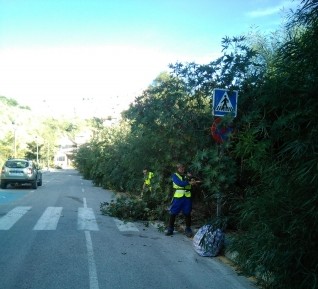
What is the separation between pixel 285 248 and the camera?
4.86m

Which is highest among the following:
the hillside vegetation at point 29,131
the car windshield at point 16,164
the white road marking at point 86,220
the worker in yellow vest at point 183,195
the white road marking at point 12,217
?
the hillside vegetation at point 29,131

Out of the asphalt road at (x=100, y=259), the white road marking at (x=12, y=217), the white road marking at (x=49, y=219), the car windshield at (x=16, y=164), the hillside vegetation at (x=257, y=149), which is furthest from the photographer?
the car windshield at (x=16, y=164)

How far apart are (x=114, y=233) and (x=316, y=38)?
664 centimetres

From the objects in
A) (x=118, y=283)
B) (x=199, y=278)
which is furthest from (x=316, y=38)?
(x=118, y=283)

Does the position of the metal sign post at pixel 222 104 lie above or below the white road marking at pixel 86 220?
above

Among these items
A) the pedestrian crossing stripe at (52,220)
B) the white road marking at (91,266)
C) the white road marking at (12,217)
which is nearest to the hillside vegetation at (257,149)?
the pedestrian crossing stripe at (52,220)

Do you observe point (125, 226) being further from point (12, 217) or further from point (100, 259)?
point (100, 259)

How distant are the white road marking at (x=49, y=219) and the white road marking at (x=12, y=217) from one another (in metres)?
0.66

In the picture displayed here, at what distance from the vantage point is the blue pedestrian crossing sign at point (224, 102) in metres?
8.40

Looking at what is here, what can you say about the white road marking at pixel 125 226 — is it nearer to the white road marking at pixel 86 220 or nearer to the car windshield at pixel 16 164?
the white road marking at pixel 86 220

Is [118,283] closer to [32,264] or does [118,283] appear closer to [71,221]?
[32,264]

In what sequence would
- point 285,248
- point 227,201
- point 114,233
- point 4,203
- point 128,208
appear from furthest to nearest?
point 4,203 → point 128,208 → point 114,233 → point 227,201 → point 285,248

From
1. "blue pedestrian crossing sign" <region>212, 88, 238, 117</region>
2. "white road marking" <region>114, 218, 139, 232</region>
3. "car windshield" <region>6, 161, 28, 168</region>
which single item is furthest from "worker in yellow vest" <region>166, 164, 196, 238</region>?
"car windshield" <region>6, 161, 28, 168</region>

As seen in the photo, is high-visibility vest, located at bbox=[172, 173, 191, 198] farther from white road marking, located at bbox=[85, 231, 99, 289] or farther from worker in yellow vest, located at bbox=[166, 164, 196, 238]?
white road marking, located at bbox=[85, 231, 99, 289]
